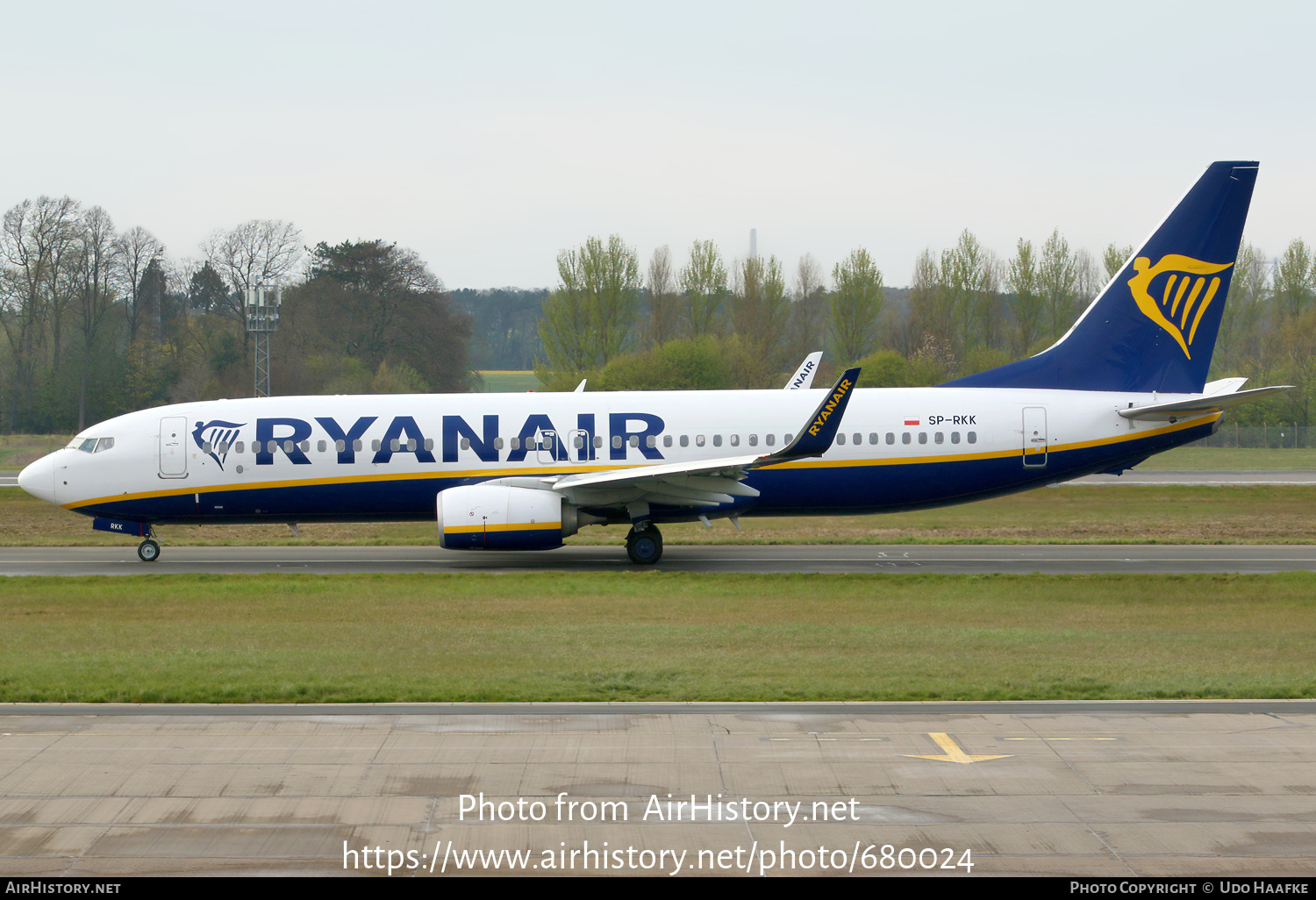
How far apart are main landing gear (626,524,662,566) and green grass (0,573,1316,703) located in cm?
201

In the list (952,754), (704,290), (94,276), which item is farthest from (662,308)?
(952,754)

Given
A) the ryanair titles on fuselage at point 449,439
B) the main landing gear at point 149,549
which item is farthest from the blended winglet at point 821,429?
the main landing gear at point 149,549

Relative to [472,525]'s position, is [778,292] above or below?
above

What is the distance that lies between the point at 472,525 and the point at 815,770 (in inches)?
580

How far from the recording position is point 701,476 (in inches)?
929

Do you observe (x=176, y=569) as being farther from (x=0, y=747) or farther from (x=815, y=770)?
(x=815, y=770)

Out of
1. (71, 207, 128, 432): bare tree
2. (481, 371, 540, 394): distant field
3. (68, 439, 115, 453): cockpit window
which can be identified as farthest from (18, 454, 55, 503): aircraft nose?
(481, 371, 540, 394): distant field

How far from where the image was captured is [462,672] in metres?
12.8

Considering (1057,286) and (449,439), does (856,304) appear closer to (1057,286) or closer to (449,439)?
(1057,286)

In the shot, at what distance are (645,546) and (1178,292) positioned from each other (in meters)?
13.2

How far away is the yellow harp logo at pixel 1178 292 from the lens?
25.7m

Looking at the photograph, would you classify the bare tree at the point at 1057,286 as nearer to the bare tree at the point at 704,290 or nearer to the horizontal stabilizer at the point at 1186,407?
the bare tree at the point at 704,290

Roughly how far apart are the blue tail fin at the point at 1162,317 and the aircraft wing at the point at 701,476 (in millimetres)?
5168
